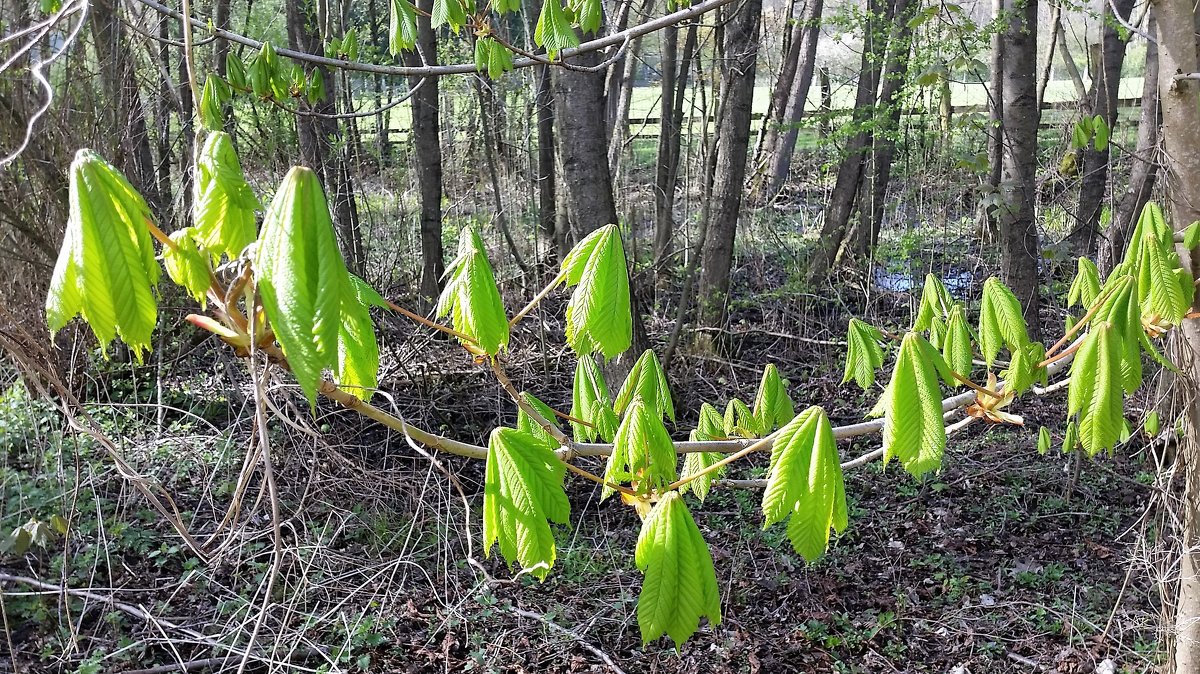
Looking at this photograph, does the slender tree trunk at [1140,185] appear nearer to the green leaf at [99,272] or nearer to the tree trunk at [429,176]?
the tree trunk at [429,176]

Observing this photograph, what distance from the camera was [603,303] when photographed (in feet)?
4.17

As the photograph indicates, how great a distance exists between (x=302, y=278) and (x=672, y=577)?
1.87 ft

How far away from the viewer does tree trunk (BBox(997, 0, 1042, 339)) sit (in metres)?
4.32

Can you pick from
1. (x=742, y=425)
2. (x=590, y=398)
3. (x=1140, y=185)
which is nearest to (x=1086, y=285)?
(x=742, y=425)

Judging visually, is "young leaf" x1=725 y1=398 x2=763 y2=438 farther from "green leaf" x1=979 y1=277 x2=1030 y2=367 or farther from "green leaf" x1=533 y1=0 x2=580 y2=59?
"green leaf" x1=533 y1=0 x2=580 y2=59

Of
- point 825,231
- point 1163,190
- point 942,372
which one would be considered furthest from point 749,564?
point 825,231

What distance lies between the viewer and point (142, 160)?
15.1ft

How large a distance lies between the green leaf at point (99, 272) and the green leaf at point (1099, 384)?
126 cm

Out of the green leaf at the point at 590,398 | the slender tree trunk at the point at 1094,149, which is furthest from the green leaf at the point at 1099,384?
the slender tree trunk at the point at 1094,149

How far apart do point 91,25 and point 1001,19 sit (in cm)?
431

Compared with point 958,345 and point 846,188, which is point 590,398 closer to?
point 958,345

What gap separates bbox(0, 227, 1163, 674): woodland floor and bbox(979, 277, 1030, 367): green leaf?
4.31 feet

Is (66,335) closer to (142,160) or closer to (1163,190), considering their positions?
(142,160)

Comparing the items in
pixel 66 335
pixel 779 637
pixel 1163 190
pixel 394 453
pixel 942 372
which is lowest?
pixel 779 637
